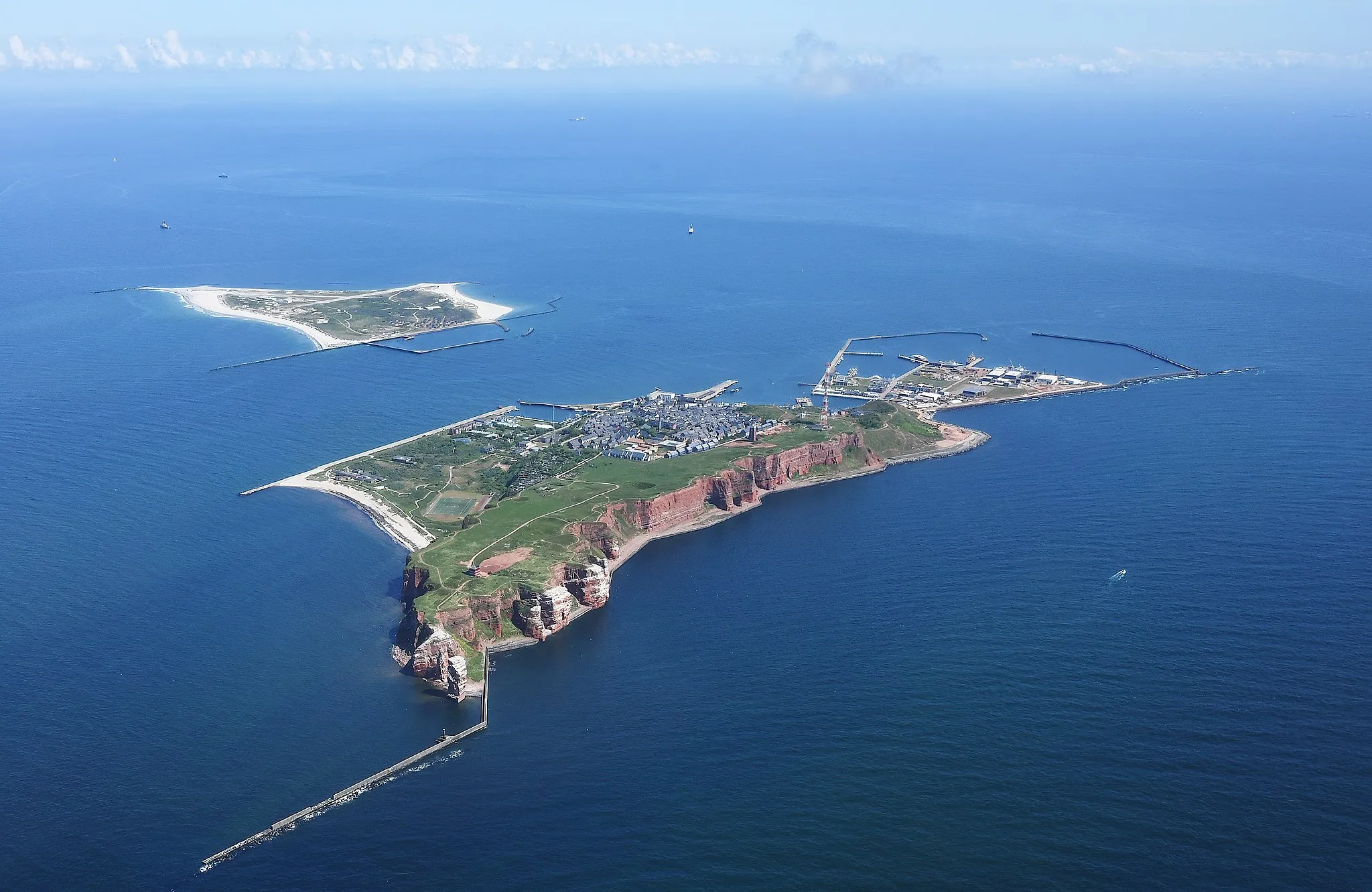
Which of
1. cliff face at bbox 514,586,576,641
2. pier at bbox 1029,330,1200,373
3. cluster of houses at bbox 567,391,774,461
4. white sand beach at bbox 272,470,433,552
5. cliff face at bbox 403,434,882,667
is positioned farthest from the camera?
pier at bbox 1029,330,1200,373

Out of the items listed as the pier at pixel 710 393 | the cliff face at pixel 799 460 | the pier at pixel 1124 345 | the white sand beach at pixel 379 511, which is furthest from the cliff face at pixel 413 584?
the pier at pixel 1124 345

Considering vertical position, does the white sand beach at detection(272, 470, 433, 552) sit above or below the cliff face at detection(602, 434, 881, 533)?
below

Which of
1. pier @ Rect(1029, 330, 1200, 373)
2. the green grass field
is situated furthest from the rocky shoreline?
pier @ Rect(1029, 330, 1200, 373)

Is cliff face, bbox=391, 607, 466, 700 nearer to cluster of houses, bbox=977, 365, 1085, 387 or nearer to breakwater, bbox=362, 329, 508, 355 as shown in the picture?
breakwater, bbox=362, 329, 508, 355

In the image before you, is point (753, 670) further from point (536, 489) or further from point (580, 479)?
point (580, 479)

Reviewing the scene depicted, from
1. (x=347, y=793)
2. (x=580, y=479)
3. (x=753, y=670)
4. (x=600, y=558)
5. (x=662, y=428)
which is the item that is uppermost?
(x=662, y=428)

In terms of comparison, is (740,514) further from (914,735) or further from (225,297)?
(225,297)

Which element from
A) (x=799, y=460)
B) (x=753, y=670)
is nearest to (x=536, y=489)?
(x=799, y=460)

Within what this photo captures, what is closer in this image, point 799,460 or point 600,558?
point 600,558

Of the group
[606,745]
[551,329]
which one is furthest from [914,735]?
[551,329]
